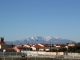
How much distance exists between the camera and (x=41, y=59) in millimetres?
21078

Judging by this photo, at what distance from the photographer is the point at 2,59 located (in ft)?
68.2

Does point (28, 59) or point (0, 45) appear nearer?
point (28, 59)

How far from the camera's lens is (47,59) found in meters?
21.1

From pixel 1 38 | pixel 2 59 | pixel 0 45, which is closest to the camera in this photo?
pixel 2 59

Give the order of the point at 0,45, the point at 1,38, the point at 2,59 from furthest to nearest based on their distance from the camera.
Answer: the point at 1,38
the point at 0,45
the point at 2,59

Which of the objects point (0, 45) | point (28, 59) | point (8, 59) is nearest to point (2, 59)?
point (8, 59)

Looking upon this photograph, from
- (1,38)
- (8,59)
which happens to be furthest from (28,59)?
(1,38)

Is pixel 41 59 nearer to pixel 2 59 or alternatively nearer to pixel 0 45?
pixel 2 59

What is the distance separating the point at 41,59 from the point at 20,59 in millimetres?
2013

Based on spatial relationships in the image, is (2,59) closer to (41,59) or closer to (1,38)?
(41,59)

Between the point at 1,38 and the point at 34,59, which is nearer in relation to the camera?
the point at 34,59

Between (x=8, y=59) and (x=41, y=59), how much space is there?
10.1 feet

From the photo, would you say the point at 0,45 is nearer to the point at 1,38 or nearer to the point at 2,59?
the point at 1,38

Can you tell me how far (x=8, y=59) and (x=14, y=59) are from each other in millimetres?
580
